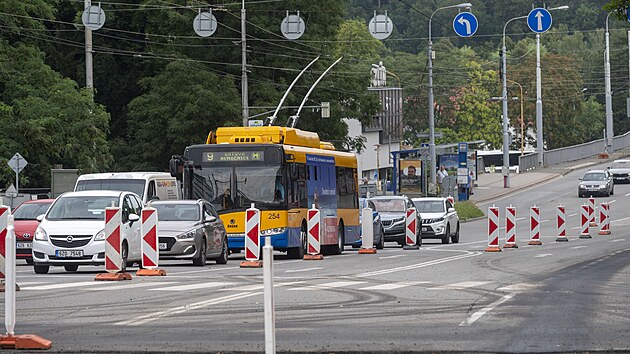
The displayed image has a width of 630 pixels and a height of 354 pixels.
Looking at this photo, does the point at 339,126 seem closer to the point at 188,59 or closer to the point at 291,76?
the point at 291,76

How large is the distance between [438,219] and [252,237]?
1818cm

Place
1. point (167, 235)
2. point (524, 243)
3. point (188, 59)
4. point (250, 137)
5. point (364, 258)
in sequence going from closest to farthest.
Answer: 1. point (167, 235)
2. point (364, 258)
3. point (250, 137)
4. point (524, 243)
5. point (188, 59)

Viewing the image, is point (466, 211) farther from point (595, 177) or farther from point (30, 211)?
point (30, 211)

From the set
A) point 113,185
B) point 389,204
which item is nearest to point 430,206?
point 389,204

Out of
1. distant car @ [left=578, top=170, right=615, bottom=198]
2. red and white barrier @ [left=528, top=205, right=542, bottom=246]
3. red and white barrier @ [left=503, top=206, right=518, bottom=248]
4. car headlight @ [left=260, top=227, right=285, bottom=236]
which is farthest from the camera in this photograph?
distant car @ [left=578, top=170, right=615, bottom=198]

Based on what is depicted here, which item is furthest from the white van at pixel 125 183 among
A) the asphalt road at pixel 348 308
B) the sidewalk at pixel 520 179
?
the sidewalk at pixel 520 179

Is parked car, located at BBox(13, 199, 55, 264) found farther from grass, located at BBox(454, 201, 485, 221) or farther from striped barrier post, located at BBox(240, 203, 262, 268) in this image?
grass, located at BBox(454, 201, 485, 221)

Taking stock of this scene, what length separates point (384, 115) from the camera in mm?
127750

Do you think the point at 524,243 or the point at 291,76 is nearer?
the point at 524,243

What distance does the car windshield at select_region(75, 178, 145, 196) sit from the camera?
3481 centimetres

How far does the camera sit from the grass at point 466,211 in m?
66.3

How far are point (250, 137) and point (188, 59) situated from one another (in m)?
32.0

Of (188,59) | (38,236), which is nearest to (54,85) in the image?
(188,59)

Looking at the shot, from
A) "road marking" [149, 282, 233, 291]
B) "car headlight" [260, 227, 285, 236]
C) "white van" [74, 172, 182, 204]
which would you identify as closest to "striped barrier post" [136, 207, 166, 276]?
"road marking" [149, 282, 233, 291]
